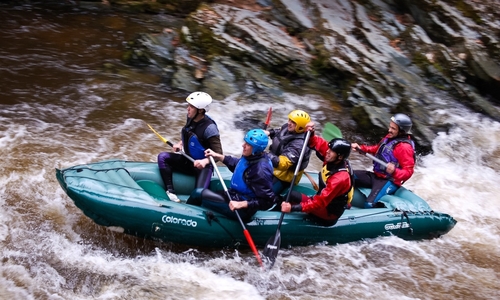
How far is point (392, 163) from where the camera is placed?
20.2 feet

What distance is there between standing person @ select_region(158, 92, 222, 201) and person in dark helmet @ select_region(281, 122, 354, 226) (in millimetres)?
1023

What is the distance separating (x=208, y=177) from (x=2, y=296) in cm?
233

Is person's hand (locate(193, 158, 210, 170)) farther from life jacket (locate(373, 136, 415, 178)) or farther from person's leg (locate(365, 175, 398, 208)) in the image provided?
life jacket (locate(373, 136, 415, 178))

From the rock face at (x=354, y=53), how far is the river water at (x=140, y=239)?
516 millimetres

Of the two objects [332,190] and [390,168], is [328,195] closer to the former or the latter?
[332,190]

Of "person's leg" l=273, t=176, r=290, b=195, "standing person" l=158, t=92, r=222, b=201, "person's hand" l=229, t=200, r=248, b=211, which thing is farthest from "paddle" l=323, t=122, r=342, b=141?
"person's hand" l=229, t=200, r=248, b=211

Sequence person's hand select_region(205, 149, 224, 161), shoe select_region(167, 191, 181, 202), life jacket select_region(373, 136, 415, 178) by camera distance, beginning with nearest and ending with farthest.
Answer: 1. person's hand select_region(205, 149, 224, 161)
2. shoe select_region(167, 191, 181, 202)
3. life jacket select_region(373, 136, 415, 178)

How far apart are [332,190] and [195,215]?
1398 millimetres

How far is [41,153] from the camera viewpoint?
7.31 meters

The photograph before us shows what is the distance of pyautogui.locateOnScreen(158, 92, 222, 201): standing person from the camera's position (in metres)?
5.56

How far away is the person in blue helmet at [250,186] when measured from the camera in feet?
16.5

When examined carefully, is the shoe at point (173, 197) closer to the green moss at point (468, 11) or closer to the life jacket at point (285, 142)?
the life jacket at point (285, 142)

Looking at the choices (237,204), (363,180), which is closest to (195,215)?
(237,204)

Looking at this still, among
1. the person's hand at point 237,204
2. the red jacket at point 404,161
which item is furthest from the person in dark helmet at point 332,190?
the red jacket at point 404,161
